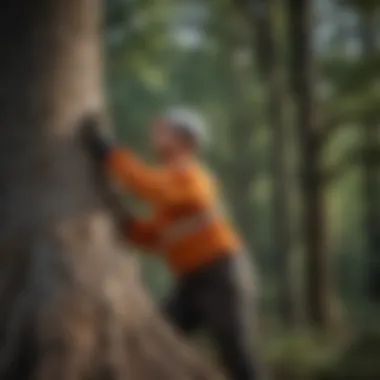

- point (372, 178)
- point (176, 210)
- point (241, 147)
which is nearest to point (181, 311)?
point (176, 210)

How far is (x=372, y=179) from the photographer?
18.2m

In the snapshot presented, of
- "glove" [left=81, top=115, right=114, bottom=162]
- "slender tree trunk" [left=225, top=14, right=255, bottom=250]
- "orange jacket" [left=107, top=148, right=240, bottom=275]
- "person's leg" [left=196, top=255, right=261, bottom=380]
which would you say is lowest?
"person's leg" [left=196, top=255, right=261, bottom=380]

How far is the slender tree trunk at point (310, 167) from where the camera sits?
1318cm

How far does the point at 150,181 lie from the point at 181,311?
971 mm

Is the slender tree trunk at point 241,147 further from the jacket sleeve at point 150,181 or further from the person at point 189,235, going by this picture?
the jacket sleeve at point 150,181

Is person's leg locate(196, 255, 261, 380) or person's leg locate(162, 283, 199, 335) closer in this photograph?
person's leg locate(196, 255, 261, 380)

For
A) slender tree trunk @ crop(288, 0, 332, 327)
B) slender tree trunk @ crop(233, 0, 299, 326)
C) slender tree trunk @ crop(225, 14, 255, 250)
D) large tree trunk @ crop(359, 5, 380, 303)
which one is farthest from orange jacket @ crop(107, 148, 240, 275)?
slender tree trunk @ crop(225, 14, 255, 250)

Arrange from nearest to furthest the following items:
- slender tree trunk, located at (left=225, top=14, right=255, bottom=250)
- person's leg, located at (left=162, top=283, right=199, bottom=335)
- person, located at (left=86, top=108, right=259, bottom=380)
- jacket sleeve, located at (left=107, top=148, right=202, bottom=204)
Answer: jacket sleeve, located at (left=107, top=148, right=202, bottom=204)
person, located at (left=86, top=108, right=259, bottom=380)
person's leg, located at (left=162, top=283, right=199, bottom=335)
slender tree trunk, located at (left=225, top=14, right=255, bottom=250)

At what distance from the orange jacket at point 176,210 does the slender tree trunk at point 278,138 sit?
7.71 metres

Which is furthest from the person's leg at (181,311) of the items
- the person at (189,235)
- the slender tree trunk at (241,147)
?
the slender tree trunk at (241,147)

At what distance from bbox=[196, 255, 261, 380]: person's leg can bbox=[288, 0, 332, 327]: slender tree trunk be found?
696cm

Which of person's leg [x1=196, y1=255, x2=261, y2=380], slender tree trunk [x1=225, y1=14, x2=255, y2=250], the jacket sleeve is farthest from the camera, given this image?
slender tree trunk [x1=225, y1=14, x2=255, y2=250]

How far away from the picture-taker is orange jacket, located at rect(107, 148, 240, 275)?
5.83 m

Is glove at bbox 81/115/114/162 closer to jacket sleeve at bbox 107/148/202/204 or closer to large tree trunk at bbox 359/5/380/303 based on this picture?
jacket sleeve at bbox 107/148/202/204
